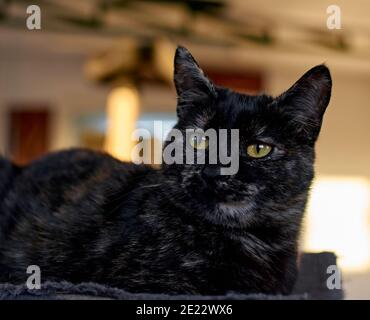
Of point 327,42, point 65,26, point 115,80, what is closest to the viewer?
point 115,80

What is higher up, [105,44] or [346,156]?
[105,44]

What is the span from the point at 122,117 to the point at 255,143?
94.7 inches

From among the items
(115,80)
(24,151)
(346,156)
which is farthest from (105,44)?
(346,156)

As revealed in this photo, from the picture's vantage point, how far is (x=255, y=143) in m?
0.82

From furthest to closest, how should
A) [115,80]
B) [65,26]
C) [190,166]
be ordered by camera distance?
[65,26], [115,80], [190,166]

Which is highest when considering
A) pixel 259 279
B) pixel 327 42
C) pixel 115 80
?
pixel 327 42

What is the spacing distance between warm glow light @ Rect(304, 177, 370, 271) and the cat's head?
2490 millimetres

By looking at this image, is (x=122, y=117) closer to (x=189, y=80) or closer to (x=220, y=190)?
(x=189, y=80)

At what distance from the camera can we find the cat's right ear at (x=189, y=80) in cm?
86

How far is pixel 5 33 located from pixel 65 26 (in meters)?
0.59

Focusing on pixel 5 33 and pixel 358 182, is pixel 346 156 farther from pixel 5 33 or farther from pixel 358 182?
pixel 5 33

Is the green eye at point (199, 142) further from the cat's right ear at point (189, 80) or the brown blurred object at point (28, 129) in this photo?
the brown blurred object at point (28, 129)
